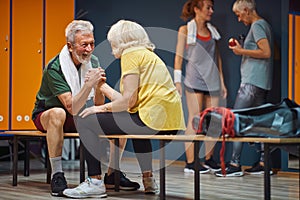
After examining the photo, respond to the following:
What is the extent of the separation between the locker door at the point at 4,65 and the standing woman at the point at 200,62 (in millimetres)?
1393

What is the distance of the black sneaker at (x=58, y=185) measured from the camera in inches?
133

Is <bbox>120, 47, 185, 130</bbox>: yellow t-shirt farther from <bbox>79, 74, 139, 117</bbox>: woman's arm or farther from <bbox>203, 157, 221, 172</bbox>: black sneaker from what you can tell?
<bbox>203, 157, 221, 172</bbox>: black sneaker

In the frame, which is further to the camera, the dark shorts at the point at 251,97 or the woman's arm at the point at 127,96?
the dark shorts at the point at 251,97

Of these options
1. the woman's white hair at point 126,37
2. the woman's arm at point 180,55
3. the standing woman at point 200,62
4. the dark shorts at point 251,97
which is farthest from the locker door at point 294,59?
the woman's white hair at point 126,37

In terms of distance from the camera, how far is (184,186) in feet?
13.0

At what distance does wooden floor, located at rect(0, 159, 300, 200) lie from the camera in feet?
11.1

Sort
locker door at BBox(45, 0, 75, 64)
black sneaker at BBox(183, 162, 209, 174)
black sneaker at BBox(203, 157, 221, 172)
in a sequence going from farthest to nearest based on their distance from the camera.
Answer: locker door at BBox(45, 0, 75, 64)
black sneaker at BBox(203, 157, 221, 172)
black sneaker at BBox(183, 162, 209, 174)

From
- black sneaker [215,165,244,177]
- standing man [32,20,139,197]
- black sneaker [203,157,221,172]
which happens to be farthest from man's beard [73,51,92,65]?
black sneaker [203,157,221,172]

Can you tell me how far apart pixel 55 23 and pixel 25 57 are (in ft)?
1.32

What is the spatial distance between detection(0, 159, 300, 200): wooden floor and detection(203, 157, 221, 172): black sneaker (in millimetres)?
222

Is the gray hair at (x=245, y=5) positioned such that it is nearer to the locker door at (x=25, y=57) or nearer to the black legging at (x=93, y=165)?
the locker door at (x=25, y=57)

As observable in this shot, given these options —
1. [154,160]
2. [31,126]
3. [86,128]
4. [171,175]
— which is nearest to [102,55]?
[154,160]

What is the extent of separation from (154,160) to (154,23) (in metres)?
1.39

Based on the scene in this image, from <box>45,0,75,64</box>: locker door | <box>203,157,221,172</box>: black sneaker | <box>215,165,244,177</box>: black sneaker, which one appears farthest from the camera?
<box>45,0,75,64</box>: locker door
